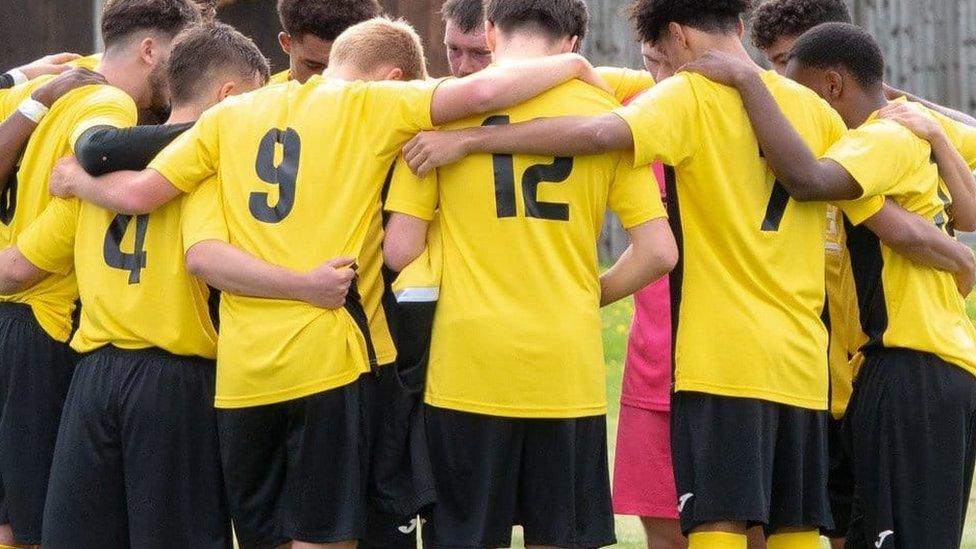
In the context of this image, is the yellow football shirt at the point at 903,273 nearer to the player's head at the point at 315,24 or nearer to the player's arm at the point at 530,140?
the player's arm at the point at 530,140

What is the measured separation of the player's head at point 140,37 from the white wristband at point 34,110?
267 mm

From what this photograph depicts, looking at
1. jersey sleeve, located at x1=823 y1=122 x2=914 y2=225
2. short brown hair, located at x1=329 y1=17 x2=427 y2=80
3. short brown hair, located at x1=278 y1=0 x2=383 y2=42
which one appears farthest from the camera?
short brown hair, located at x1=278 y1=0 x2=383 y2=42

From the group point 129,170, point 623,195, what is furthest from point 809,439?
point 129,170

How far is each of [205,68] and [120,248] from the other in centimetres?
63

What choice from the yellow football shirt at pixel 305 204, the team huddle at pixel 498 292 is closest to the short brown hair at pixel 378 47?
the team huddle at pixel 498 292

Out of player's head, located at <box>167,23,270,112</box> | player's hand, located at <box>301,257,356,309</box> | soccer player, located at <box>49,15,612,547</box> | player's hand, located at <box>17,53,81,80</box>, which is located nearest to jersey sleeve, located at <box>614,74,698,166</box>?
soccer player, located at <box>49,15,612,547</box>

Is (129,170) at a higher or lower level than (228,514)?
higher

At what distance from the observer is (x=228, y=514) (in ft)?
15.3

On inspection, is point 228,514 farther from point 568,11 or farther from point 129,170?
point 568,11

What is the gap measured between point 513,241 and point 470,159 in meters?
0.27

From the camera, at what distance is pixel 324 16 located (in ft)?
17.0

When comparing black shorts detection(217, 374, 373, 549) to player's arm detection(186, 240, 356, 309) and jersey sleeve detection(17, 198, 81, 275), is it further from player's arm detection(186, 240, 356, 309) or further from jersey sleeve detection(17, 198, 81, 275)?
jersey sleeve detection(17, 198, 81, 275)

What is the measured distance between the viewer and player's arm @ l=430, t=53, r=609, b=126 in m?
4.14

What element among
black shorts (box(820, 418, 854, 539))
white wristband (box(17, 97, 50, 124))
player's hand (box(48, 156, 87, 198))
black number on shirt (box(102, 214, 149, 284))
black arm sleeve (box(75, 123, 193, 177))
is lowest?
black shorts (box(820, 418, 854, 539))
